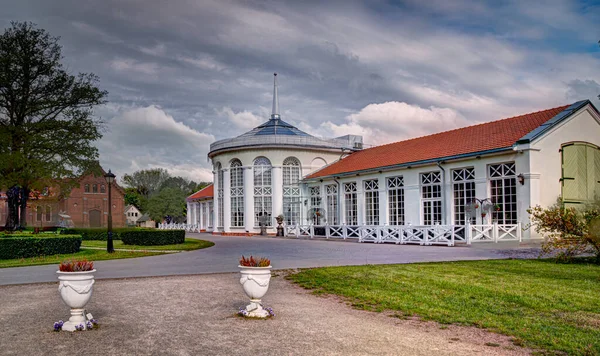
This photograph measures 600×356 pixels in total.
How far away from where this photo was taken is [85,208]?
227ft

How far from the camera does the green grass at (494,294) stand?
651cm

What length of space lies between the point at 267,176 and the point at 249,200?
7.55 feet

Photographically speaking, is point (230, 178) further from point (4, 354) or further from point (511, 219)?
point (4, 354)

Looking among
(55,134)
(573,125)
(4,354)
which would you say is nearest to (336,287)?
(4,354)

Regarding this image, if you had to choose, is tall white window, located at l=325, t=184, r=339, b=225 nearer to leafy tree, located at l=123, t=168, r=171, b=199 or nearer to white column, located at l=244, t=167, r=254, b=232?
white column, located at l=244, t=167, r=254, b=232

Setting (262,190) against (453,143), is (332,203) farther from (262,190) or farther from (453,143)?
(453,143)

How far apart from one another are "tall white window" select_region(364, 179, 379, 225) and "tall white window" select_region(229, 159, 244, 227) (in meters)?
11.4

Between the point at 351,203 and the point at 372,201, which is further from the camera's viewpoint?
the point at 351,203

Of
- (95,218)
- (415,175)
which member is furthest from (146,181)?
(415,175)

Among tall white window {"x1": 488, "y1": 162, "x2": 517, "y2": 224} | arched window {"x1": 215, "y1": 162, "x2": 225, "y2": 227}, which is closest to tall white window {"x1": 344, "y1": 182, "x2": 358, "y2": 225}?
tall white window {"x1": 488, "y1": 162, "x2": 517, "y2": 224}

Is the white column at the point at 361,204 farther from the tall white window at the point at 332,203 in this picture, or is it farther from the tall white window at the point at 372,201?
the tall white window at the point at 332,203

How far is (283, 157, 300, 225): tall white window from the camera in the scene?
3788 cm

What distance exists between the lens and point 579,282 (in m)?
10.1

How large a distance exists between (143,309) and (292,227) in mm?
26777
